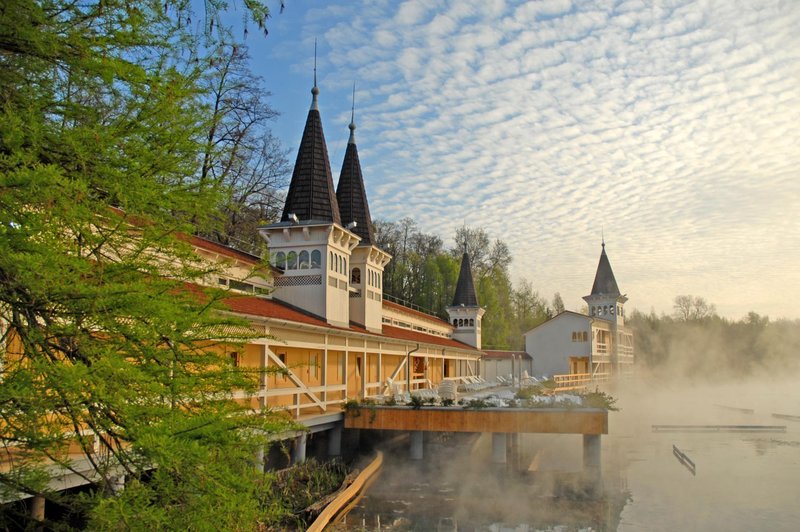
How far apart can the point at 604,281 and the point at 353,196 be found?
118 ft

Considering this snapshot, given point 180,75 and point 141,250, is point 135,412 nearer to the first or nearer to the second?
point 141,250

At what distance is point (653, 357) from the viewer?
249 ft

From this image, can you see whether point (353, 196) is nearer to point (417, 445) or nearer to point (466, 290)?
point (417, 445)

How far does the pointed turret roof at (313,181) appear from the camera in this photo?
21156mm

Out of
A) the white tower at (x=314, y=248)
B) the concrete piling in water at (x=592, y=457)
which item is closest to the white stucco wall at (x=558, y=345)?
the white tower at (x=314, y=248)

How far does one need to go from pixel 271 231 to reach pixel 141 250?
16812 millimetres

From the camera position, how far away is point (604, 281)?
2207 inches

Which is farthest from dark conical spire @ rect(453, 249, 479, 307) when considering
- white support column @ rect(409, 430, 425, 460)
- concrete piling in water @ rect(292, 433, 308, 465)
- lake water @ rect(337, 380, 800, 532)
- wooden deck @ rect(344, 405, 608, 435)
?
concrete piling in water @ rect(292, 433, 308, 465)

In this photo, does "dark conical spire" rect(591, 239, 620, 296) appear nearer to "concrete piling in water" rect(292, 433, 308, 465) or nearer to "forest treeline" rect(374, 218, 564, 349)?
"forest treeline" rect(374, 218, 564, 349)

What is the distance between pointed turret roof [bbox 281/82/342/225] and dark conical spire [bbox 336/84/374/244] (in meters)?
2.34

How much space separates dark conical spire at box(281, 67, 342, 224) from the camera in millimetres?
21156

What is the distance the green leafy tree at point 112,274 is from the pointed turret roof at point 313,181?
16.0 metres

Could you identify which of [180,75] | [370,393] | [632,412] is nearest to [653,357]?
[632,412]

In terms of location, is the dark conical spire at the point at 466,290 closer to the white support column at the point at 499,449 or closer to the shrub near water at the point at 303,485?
the white support column at the point at 499,449
